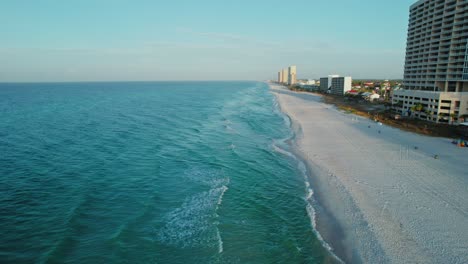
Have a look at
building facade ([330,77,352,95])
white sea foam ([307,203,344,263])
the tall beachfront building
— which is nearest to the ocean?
white sea foam ([307,203,344,263])

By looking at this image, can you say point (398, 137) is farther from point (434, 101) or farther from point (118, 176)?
point (118, 176)

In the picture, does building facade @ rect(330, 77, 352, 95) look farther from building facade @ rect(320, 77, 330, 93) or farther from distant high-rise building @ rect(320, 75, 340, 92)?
building facade @ rect(320, 77, 330, 93)

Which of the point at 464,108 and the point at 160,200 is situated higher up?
the point at 464,108

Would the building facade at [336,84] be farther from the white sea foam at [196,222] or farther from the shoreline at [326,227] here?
the white sea foam at [196,222]

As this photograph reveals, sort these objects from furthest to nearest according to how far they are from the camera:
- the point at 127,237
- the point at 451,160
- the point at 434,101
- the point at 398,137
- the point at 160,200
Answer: the point at 434,101
the point at 398,137
the point at 451,160
the point at 160,200
the point at 127,237

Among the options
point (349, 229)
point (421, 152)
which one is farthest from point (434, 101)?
point (349, 229)
